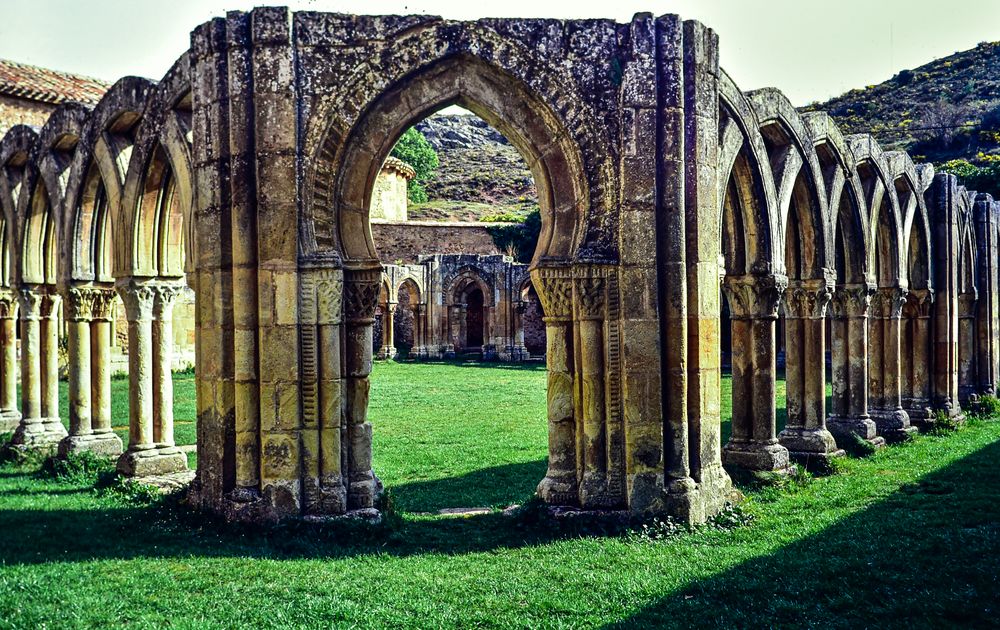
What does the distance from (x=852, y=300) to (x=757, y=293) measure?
3.40m

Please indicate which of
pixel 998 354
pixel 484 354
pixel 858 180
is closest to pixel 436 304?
pixel 484 354

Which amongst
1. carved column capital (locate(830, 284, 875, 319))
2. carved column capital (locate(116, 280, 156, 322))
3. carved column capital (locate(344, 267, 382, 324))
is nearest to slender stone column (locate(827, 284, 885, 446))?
carved column capital (locate(830, 284, 875, 319))

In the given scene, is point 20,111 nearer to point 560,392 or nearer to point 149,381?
point 149,381

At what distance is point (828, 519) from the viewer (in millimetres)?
8289

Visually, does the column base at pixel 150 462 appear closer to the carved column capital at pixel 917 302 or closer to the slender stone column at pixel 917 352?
the slender stone column at pixel 917 352

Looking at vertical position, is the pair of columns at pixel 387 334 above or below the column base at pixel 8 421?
above

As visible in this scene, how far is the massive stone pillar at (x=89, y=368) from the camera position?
447 inches

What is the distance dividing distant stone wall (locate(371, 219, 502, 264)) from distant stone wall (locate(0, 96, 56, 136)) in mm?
19895

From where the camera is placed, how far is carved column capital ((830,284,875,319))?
1261cm

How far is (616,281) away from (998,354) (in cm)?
1659

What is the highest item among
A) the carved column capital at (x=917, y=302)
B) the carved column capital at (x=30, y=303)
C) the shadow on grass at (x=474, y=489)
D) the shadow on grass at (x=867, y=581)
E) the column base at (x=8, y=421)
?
the carved column capital at (x=30, y=303)

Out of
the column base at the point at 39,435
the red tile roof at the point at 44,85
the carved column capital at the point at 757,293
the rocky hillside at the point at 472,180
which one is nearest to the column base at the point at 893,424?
the carved column capital at the point at 757,293

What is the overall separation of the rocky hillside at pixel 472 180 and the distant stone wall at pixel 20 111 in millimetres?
35614

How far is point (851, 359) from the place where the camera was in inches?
497
